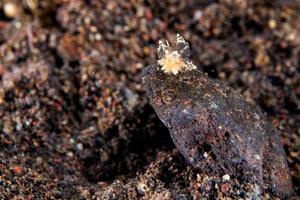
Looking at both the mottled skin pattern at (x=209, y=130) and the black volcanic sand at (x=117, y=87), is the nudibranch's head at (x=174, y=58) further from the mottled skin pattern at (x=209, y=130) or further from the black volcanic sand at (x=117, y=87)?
the black volcanic sand at (x=117, y=87)

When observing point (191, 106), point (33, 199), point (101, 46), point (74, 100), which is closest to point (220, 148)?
point (191, 106)

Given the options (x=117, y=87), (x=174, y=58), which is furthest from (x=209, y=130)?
(x=117, y=87)

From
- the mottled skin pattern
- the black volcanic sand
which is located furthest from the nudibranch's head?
the black volcanic sand

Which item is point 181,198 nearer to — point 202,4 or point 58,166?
point 58,166

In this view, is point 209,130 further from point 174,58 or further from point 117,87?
point 117,87

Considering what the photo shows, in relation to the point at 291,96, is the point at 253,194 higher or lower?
lower

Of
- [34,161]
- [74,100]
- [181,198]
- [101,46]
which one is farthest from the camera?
[101,46]
